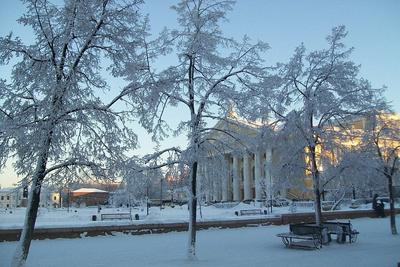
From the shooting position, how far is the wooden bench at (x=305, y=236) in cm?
1432

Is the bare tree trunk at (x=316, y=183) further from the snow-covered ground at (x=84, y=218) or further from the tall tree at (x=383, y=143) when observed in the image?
the snow-covered ground at (x=84, y=218)

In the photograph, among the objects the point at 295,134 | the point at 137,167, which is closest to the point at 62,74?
the point at 137,167

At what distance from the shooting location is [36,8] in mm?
9961

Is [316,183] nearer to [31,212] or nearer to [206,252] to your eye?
[206,252]

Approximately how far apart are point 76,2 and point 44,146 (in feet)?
11.1

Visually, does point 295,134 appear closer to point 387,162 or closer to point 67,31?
point 387,162

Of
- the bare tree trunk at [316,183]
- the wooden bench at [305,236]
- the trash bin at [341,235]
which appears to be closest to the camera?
the wooden bench at [305,236]

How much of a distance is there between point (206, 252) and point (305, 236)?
340cm

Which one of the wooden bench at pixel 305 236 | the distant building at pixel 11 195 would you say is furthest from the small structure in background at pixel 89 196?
the wooden bench at pixel 305 236

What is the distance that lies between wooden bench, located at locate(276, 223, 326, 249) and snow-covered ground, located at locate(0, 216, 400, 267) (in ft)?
1.04

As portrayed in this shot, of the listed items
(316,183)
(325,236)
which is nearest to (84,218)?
(316,183)

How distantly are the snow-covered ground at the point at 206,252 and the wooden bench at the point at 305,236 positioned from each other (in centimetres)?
32

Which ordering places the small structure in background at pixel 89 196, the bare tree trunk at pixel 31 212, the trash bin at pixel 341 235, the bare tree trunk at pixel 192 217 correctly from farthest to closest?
the small structure in background at pixel 89 196, the trash bin at pixel 341 235, the bare tree trunk at pixel 192 217, the bare tree trunk at pixel 31 212

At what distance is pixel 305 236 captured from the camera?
1446 centimetres
